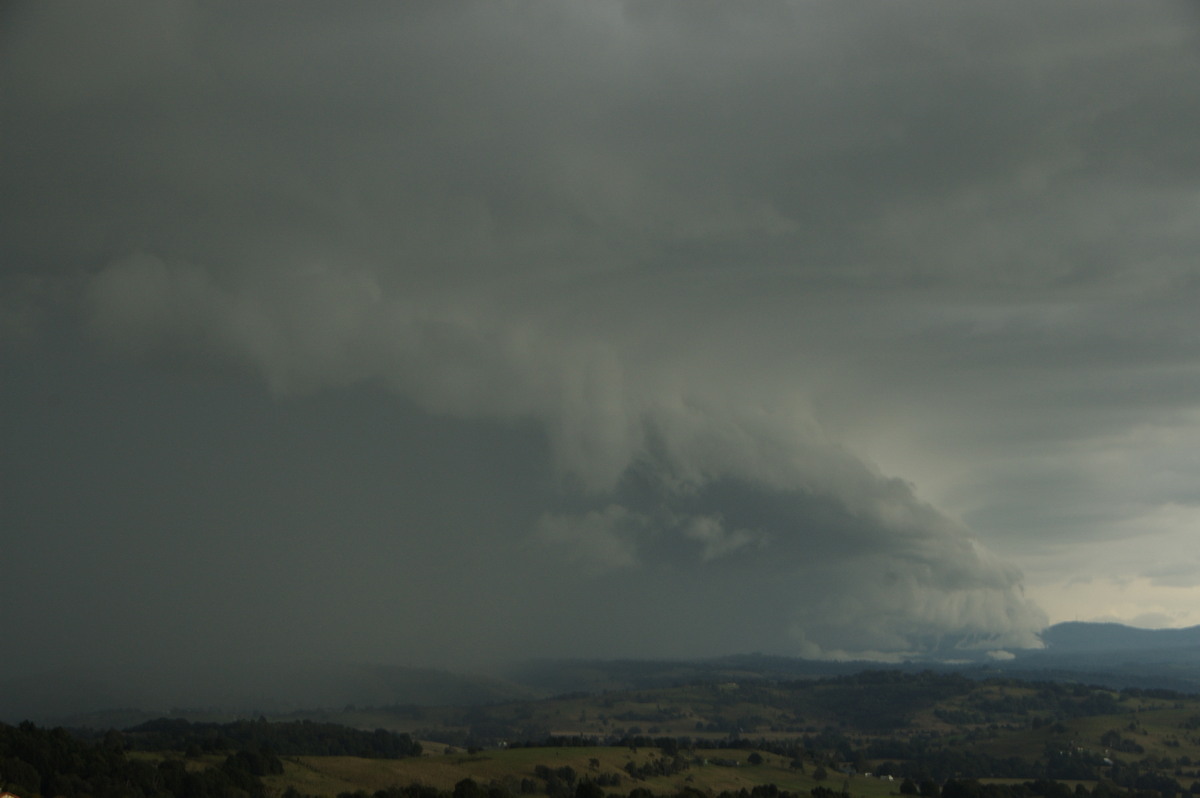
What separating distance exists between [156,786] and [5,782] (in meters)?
41.4

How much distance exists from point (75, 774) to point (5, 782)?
2623 centimetres

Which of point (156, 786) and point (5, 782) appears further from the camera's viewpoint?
point (156, 786)

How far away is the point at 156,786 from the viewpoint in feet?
650

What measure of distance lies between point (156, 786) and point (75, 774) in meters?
17.4

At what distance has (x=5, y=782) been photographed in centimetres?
16062

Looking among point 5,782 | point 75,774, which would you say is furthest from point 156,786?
point 5,782

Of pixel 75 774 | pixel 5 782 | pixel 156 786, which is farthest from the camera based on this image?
pixel 156 786

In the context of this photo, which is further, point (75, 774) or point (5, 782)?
point (75, 774)

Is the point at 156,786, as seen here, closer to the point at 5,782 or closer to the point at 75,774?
the point at 75,774

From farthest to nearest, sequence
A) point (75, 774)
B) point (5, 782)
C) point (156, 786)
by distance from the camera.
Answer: point (156, 786) → point (75, 774) → point (5, 782)

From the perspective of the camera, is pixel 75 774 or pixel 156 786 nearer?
pixel 75 774

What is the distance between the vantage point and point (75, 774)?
609ft
